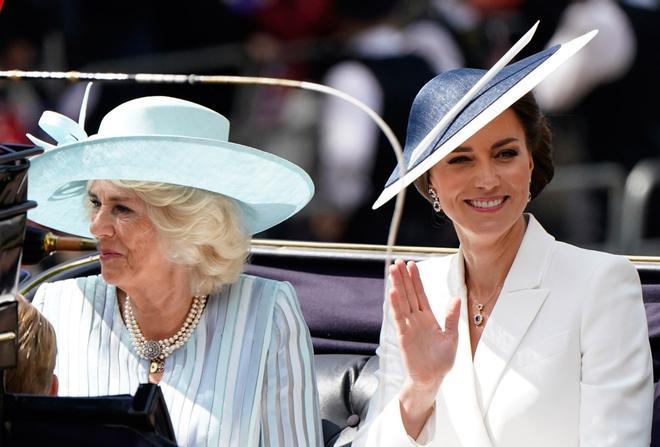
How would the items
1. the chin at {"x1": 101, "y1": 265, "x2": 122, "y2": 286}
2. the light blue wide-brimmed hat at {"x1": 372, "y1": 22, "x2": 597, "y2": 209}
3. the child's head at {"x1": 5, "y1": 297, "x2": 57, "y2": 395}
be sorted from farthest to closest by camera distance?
the chin at {"x1": 101, "y1": 265, "x2": 122, "y2": 286}
the light blue wide-brimmed hat at {"x1": 372, "y1": 22, "x2": 597, "y2": 209}
the child's head at {"x1": 5, "y1": 297, "x2": 57, "y2": 395}

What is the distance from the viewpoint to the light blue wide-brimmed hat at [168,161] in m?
2.44

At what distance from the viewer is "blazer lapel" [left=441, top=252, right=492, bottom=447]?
2352 mm

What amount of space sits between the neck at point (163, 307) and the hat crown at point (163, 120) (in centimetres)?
28

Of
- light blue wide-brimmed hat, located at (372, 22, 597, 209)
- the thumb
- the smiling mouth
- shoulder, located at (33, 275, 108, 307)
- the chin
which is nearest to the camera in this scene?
the thumb

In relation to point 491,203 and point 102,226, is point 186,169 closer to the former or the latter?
point 102,226

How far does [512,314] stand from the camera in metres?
2.42

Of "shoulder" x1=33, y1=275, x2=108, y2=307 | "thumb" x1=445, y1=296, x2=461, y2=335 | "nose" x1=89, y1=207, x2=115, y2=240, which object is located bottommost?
"thumb" x1=445, y1=296, x2=461, y2=335

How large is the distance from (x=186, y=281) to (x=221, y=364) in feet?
0.58

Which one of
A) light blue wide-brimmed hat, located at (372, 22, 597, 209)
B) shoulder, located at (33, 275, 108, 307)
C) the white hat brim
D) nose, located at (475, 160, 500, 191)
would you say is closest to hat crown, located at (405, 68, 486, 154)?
light blue wide-brimmed hat, located at (372, 22, 597, 209)

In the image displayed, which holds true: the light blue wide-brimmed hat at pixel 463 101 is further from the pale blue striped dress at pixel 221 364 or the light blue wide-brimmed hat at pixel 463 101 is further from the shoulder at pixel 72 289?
the shoulder at pixel 72 289

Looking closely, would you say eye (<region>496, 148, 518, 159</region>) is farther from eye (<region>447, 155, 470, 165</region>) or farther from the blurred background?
the blurred background

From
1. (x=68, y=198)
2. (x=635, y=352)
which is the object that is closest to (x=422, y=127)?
(x=635, y=352)

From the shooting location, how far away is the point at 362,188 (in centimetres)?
476

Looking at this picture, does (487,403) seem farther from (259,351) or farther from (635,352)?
(259,351)
